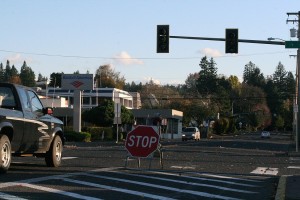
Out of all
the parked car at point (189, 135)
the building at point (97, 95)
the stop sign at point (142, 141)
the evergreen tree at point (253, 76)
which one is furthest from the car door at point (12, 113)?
the evergreen tree at point (253, 76)

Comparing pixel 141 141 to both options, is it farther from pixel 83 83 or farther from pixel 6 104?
pixel 83 83

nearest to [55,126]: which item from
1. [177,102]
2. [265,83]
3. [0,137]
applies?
[0,137]

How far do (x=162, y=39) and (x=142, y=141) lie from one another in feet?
43.9

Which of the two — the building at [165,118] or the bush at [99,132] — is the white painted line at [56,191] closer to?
the bush at [99,132]

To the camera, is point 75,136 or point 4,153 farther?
point 75,136

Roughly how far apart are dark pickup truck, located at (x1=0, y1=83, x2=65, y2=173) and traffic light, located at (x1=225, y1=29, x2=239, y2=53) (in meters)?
14.4

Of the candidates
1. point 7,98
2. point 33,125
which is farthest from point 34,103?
point 7,98

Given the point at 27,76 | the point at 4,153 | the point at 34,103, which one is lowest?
the point at 4,153

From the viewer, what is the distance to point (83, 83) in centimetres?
5891

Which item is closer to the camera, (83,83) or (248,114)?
(83,83)

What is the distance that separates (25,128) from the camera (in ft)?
46.3

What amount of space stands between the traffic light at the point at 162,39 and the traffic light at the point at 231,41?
2.86 meters

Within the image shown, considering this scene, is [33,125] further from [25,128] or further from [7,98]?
[7,98]

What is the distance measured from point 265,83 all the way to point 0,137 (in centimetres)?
17300
